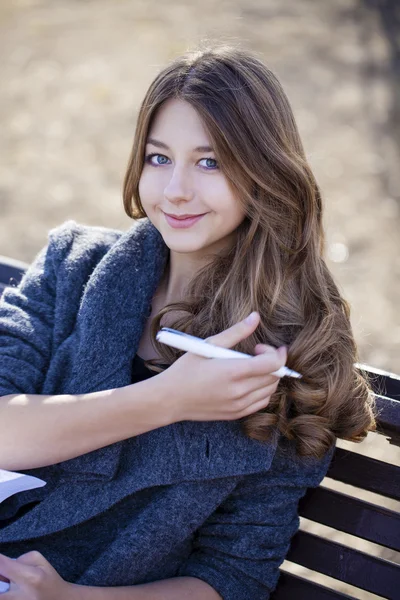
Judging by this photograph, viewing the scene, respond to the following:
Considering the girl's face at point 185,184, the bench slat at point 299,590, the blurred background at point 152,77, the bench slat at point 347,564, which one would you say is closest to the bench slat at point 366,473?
the bench slat at point 347,564

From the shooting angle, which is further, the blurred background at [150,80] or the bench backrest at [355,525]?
the blurred background at [150,80]

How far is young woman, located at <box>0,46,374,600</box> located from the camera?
200 cm

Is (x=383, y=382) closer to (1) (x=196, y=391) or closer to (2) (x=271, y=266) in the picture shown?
(2) (x=271, y=266)

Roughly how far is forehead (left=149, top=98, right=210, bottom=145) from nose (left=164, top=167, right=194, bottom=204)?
0.26ft

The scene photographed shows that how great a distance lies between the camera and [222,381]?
185 centimetres

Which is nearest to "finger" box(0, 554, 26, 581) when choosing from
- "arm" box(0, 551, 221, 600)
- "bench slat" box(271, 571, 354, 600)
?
"arm" box(0, 551, 221, 600)

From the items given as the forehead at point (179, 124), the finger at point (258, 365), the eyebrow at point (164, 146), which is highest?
the forehead at point (179, 124)

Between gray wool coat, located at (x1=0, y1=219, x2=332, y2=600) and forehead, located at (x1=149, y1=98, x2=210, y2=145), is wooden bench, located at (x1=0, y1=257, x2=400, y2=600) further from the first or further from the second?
forehead, located at (x1=149, y1=98, x2=210, y2=145)

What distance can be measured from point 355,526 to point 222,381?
0.57 m

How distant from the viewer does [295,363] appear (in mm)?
2029

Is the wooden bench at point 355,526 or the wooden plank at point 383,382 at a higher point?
the wooden plank at point 383,382

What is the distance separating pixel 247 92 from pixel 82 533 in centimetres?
112

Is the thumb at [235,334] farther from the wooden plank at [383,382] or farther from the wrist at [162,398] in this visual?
the wooden plank at [383,382]

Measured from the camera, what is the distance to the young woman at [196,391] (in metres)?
2.00
